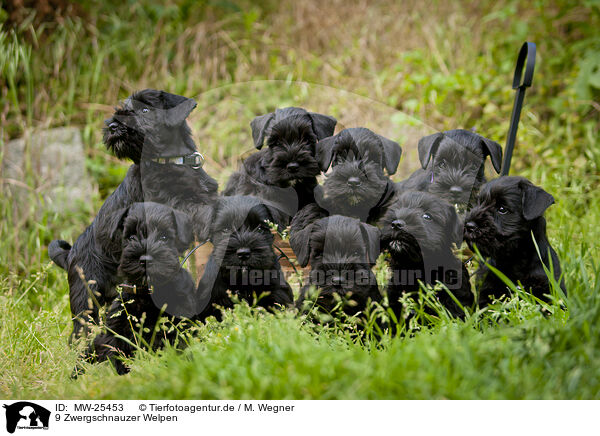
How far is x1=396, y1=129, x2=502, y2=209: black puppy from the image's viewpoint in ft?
12.3

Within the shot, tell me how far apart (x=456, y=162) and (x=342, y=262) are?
1193mm

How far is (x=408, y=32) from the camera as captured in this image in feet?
29.7

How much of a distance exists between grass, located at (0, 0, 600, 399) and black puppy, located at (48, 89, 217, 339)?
41 cm

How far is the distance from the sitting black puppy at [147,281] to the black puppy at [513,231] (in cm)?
175

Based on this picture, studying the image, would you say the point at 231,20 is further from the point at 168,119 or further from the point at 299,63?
the point at 168,119

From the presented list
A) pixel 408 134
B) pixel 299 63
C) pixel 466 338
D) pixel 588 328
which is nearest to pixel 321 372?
pixel 466 338

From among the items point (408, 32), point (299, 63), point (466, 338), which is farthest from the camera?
point (408, 32)

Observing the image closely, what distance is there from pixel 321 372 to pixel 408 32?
25.1ft

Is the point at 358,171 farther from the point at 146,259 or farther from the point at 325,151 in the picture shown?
the point at 146,259

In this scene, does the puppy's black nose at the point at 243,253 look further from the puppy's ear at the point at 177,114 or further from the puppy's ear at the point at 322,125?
the puppy's ear at the point at 322,125

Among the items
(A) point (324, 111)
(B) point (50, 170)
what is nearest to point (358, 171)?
(A) point (324, 111)
